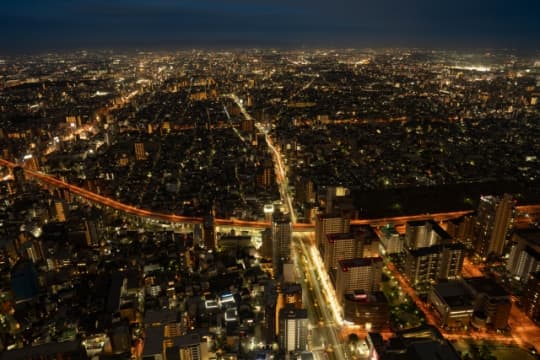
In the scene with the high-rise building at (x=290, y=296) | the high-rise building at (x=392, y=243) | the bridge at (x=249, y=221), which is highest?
the high-rise building at (x=290, y=296)

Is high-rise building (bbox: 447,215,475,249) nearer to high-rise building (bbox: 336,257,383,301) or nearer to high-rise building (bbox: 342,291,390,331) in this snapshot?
high-rise building (bbox: 336,257,383,301)

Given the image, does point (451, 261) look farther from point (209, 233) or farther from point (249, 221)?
point (209, 233)

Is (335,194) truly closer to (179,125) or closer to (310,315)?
(310,315)

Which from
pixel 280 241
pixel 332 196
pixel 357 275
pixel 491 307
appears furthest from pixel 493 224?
pixel 280 241

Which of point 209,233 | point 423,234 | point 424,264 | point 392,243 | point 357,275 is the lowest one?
point 392,243

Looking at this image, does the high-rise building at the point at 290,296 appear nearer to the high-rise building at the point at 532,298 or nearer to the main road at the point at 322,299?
the main road at the point at 322,299

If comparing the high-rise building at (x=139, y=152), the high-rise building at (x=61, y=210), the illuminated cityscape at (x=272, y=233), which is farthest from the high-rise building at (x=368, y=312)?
the high-rise building at (x=139, y=152)

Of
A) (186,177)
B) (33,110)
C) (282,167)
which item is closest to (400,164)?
(282,167)
